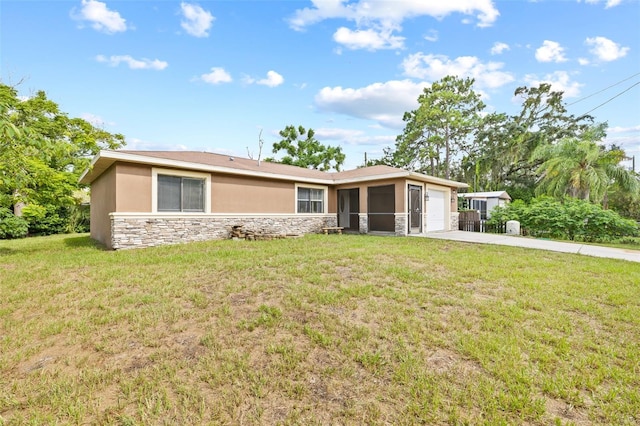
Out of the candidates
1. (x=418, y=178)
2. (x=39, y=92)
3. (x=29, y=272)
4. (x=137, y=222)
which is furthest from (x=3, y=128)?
(x=39, y=92)

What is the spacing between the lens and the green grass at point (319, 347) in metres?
2.10

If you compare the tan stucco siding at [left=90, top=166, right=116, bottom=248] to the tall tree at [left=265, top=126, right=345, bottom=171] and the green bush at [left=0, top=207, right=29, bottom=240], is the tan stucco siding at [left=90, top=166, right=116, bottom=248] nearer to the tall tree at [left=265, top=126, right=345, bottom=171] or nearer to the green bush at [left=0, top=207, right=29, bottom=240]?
the green bush at [left=0, top=207, right=29, bottom=240]

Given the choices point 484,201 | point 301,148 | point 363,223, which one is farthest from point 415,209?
point 301,148

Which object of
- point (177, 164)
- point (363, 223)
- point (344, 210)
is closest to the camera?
point (177, 164)

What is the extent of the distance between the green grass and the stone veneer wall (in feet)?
9.64

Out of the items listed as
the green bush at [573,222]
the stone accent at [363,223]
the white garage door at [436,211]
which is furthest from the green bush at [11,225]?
the green bush at [573,222]

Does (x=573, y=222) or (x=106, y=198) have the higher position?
(x=106, y=198)

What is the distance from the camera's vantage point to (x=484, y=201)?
2044 cm

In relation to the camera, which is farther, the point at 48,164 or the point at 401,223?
the point at 48,164

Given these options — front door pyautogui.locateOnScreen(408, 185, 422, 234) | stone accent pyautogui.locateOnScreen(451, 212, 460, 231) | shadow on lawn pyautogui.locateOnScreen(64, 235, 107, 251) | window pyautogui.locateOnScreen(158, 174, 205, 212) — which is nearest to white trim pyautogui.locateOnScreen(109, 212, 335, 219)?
window pyautogui.locateOnScreen(158, 174, 205, 212)

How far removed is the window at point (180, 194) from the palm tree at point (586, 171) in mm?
18236

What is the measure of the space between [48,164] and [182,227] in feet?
39.8

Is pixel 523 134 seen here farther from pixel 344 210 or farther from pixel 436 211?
pixel 344 210

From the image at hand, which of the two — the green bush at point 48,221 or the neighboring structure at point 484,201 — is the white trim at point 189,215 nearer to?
the green bush at point 48,221
